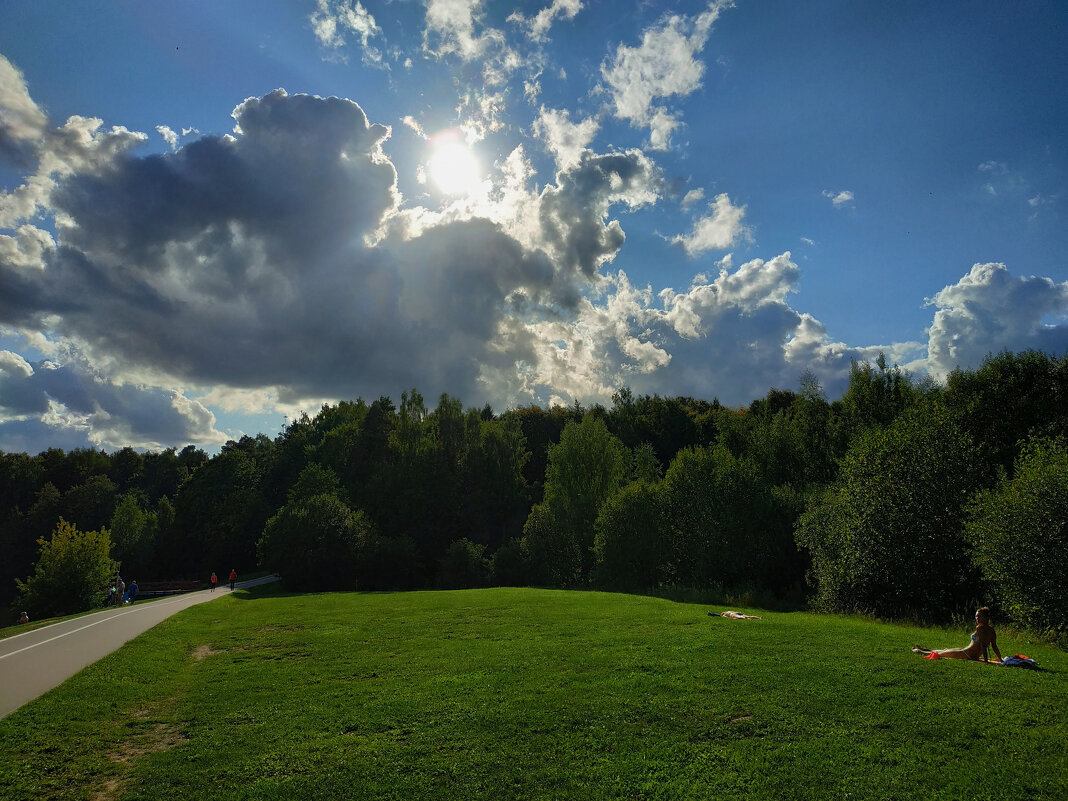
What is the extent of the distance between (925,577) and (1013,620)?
20.4 ft

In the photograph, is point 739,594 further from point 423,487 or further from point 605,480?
point 423,487

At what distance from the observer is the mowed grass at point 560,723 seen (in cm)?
916

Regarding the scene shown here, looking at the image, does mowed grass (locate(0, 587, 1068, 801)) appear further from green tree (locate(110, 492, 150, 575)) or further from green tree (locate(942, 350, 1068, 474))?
green tree (locate(110, 492, 150, 575))

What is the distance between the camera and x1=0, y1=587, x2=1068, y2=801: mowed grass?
916cm

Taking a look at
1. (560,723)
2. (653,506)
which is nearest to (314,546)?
(653,506)

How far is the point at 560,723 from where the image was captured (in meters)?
11.3

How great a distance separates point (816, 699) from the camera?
12.0m

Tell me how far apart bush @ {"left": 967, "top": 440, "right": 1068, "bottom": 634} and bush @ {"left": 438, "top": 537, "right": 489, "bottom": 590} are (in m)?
43.0

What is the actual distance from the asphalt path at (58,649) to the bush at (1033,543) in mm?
30160

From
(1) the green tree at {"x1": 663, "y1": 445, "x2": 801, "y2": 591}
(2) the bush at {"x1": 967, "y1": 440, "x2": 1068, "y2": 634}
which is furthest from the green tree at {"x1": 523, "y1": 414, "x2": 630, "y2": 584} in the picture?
(2) the bush at {"x1": 967, "y1": 440, "x2": 1068, "y2": 634}

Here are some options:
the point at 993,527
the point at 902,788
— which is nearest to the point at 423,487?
the point at 993,527

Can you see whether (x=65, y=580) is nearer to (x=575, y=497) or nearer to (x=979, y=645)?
(x=575, y=497)

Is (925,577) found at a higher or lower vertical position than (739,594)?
higher

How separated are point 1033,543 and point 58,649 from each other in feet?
114
